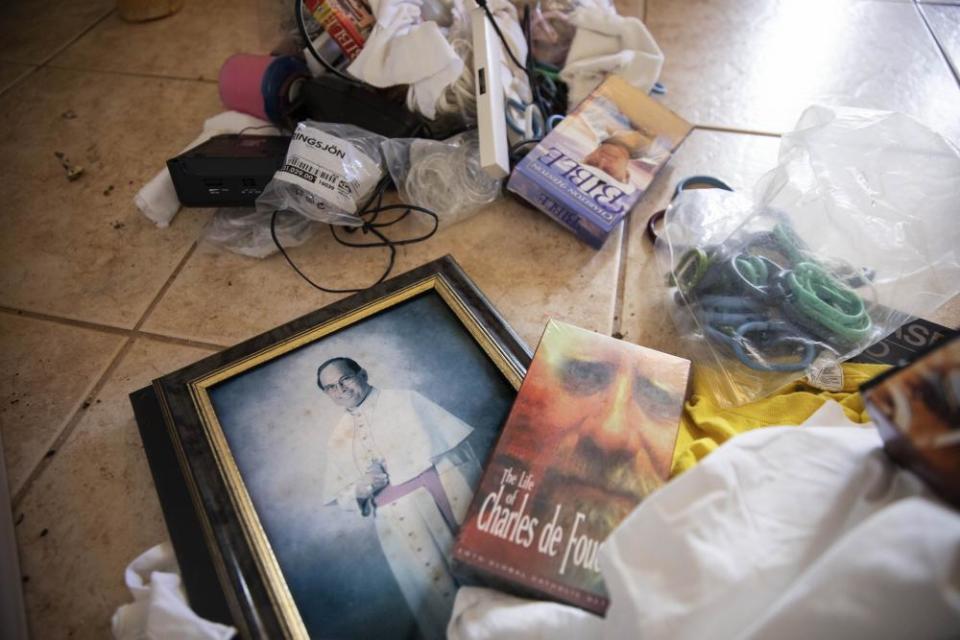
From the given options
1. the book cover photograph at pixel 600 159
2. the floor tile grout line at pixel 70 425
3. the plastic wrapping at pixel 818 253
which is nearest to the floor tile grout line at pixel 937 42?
the plastic wrapping at pixel 818 253

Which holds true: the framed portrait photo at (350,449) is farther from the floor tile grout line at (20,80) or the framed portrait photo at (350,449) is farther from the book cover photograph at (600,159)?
the floor tile grout line at (20,80)

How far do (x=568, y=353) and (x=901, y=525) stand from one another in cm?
27

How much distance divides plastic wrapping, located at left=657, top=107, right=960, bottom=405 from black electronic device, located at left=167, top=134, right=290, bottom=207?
1.68ft

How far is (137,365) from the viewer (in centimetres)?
60

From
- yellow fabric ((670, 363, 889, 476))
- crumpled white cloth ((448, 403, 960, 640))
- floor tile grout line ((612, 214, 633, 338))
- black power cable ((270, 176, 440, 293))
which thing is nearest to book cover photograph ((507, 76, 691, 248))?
floor tile grout line ((612, 214, 633, 338))

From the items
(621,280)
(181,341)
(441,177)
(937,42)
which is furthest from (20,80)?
(937,42)

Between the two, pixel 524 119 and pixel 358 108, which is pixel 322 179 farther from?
pixel 524 119

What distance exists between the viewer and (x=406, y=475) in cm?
49

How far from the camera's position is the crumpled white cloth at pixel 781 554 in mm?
269

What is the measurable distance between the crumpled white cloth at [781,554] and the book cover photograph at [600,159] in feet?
1.21

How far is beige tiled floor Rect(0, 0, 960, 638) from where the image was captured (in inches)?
20.7

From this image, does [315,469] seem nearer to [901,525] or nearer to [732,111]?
[901,525]

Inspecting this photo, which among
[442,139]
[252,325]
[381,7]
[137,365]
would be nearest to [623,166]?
[442,139]

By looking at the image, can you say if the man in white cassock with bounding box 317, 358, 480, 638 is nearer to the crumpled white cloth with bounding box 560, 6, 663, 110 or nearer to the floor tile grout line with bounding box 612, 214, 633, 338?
the floor tile grout line with bounding box 612, 214, 633, 338
